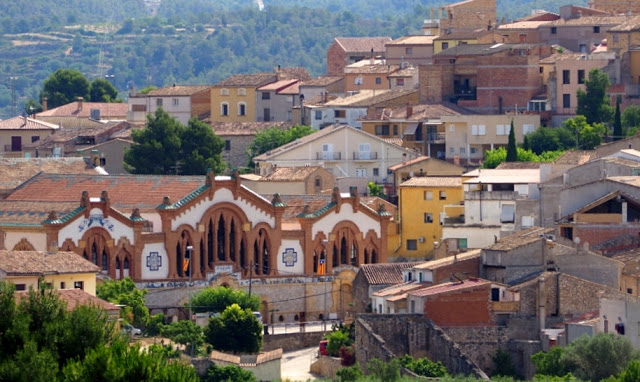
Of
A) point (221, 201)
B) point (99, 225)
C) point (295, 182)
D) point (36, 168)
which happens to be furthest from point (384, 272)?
point (36, 168)

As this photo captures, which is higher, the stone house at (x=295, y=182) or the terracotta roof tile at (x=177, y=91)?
the terracotta roof tile at (x=177, y=91)

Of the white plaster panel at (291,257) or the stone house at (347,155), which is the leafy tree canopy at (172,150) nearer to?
the stone house at (347,155)

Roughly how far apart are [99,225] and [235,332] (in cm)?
1164

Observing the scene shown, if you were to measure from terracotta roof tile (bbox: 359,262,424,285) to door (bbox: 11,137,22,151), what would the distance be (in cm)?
4398

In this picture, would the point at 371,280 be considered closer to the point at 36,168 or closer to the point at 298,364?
the point at 298,364

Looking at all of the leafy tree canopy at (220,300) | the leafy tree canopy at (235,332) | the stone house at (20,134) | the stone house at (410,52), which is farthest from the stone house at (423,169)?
the stone house at (410,52)

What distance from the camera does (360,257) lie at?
99.6 metres

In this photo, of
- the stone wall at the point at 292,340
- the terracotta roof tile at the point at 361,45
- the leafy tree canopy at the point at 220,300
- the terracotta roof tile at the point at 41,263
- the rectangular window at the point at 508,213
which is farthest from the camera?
the terracotta roof tile at the point at 361,45

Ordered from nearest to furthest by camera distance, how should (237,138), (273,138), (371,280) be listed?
(371,280) → (273,138) → (237,138)

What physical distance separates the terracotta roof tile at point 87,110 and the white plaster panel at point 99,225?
51.6 meters

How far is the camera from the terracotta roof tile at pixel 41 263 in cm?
8369

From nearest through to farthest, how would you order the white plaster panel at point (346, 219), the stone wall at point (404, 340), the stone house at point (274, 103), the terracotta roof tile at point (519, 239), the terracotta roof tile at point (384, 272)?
the stone wall at point (404, 340) → the terracotta roof tile at point (519, 239) → the terracotta roof tile at point (384, 272) → the white plaster panel at point (346, 219) → the stone house at point (274, 103)

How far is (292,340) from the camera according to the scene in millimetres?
90188

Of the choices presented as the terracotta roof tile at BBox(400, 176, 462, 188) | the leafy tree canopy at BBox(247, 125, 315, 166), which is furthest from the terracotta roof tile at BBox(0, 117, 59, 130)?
the terracotta roof tile at BBox(400, 176, 462, 188)
